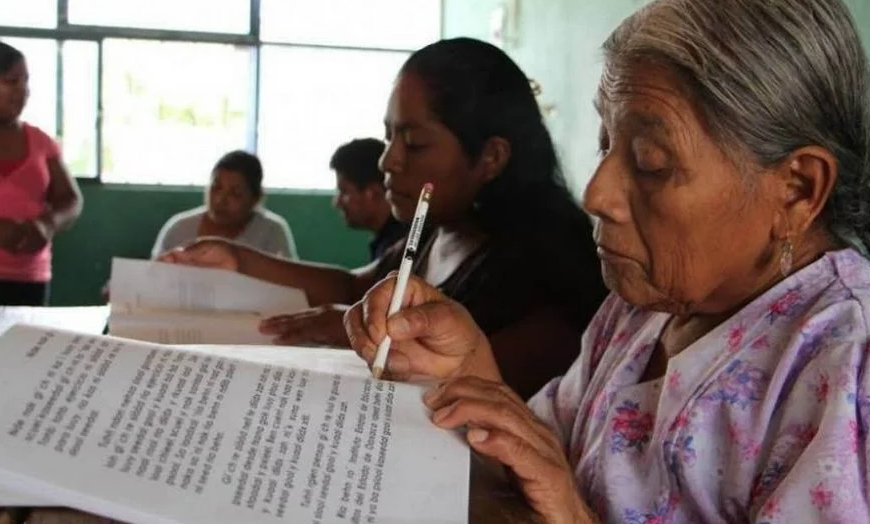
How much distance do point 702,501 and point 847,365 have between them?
0.16 metres

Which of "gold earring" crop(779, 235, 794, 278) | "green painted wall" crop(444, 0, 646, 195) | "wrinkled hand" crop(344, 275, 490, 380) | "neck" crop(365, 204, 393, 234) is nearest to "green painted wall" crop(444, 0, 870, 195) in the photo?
"green painted wall" crop(444, 0, 646, 195)

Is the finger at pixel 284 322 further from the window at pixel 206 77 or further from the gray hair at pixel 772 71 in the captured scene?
the window at pixel 206 77

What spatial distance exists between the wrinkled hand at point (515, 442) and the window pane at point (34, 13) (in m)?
4.04

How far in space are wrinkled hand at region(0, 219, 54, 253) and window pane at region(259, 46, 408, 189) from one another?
5.18ft

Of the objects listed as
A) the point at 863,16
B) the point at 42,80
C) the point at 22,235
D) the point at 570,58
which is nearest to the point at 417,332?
the point at 863,16

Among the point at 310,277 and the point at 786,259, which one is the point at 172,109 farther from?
the point at 786,259

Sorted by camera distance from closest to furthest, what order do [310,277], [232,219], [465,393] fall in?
[465,393] → [310,277] → [232,219]

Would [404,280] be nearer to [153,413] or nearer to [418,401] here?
[418,401]

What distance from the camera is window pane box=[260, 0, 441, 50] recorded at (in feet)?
14.7

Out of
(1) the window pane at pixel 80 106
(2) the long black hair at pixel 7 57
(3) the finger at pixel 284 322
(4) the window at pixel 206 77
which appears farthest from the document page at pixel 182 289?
(1) the window pane at pixel 80 106

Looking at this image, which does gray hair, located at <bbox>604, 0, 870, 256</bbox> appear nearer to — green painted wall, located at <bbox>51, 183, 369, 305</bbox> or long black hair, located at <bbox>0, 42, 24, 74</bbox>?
long black hair, located at <bbox>0, 42, 24, 74</bbox>

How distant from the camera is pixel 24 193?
3.06 metres

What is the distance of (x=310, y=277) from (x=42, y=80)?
9.16 ft

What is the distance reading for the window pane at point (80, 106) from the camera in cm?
430
